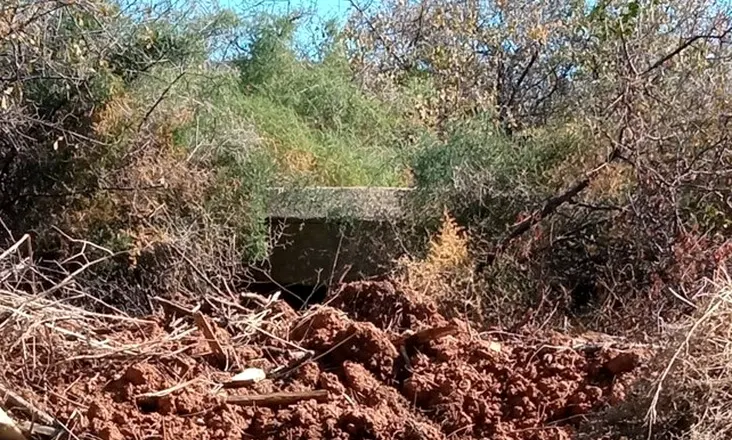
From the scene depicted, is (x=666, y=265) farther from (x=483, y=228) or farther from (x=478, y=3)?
(x=478, y=3)

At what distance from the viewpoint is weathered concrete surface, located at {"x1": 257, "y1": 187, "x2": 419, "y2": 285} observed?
8195 mm

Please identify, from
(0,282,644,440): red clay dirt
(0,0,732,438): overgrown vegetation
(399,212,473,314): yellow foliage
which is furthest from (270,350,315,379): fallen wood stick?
(399,212,473,314): yellow foliage

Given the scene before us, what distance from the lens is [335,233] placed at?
28.3 feet

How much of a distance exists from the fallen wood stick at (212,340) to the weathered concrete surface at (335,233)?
3133 mm

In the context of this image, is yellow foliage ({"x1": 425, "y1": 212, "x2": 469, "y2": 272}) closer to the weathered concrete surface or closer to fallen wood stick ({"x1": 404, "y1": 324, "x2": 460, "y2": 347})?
the weathered concrete surface

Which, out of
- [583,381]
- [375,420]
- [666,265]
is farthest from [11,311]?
[666,265]

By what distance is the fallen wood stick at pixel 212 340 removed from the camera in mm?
4801

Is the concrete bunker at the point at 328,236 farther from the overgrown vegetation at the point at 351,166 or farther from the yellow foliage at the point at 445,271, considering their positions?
the yellow foliage at the point at 445,271

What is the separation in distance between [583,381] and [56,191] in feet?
15.9

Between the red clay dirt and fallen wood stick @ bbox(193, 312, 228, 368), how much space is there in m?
0.03

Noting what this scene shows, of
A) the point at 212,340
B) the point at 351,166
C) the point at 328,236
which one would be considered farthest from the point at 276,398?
the point at 351,166

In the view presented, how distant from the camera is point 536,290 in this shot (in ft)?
24.2

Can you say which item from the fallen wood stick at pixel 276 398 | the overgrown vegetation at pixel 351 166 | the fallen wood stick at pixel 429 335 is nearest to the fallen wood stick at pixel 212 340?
the fallen wood stick at pixel 276 398

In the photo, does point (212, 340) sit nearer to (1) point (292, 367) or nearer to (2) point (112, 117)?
(1) point (292, 367)
